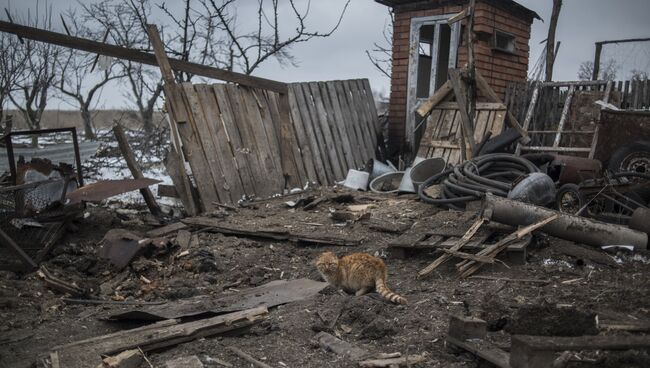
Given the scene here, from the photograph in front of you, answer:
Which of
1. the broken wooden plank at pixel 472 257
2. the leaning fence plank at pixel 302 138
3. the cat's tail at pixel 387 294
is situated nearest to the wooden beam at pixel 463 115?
the leaning fence plank at pixel 302 138

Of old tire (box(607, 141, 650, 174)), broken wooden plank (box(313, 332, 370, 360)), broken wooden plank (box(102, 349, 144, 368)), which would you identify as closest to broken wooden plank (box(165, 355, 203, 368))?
broken wooden plank (box(102, 349, 144, 368))

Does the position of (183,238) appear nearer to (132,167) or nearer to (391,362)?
(132,167)

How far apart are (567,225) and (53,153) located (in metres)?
9.71

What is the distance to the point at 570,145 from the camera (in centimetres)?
1018

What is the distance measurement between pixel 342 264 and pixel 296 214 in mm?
3078

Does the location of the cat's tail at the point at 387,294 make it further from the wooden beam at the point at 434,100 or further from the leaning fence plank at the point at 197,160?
the wooden beam at the point at 434,100

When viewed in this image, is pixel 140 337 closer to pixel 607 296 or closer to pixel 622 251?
pixel 607 296

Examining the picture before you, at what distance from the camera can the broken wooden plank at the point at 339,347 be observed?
11.3ft

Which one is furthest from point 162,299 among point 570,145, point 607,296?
point 570,145

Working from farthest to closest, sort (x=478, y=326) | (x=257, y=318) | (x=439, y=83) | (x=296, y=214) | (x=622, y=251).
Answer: (x=439, y=83) < (x=296, y=214) < (x=622, y=251) < (x=257, y=318) < (x=478, y=326)

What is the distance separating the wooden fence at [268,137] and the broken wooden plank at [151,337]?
168 inches

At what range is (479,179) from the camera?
7492mm

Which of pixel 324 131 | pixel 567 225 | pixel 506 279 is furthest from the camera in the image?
pixel 324 131

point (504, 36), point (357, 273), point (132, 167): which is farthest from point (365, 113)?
point (357, 273)
